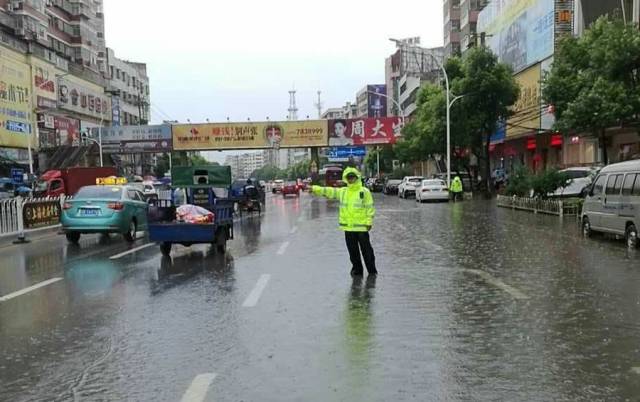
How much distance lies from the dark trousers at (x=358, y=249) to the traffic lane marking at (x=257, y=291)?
54.2 inches

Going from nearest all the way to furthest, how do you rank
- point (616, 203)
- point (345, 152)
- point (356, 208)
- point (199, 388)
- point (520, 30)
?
point (199, 388) < point (356, 208) < point (616, 203) < point (520, 30) < point (345, 152)

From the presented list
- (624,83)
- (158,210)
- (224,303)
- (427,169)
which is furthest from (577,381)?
(427,169)

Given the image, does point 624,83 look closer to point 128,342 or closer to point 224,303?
point 224,303

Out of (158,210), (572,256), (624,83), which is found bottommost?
(572,256)

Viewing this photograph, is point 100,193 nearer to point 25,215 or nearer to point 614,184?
point 25,215

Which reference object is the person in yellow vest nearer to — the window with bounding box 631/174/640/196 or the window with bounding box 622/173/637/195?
the window with bounding box 631/174/640/196

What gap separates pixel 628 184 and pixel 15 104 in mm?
48336

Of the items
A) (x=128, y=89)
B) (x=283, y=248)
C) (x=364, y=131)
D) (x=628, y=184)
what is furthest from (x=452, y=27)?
(x=283, y=248)

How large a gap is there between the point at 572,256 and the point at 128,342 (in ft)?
30.3

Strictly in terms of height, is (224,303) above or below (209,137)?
below

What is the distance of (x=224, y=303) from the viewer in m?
8.70

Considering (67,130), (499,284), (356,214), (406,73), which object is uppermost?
(406,73)

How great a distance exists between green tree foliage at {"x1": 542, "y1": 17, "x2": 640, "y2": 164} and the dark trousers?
1537 centimetres

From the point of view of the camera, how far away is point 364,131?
56812 millimetres
